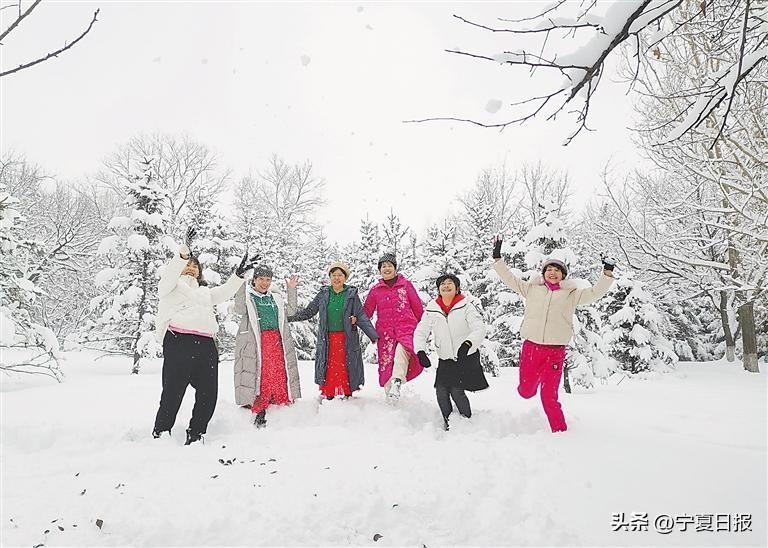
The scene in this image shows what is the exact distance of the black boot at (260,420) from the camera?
5399 millimetres

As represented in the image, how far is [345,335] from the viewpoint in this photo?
250 inches

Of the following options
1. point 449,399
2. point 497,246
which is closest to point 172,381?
point 449,399

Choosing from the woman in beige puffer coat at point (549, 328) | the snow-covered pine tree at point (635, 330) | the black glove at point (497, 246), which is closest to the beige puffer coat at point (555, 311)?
the woman in beige puffer coat at point (549, 328)

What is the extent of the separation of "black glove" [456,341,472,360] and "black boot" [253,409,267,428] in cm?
243

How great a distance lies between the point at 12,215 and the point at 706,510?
1306 cm

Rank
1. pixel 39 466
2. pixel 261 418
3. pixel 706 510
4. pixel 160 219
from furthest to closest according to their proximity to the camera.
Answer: pixel 160 219, pixel 261 418, pixel 39 466, pixel 706 510

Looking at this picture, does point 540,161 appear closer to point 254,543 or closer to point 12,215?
point 12,215

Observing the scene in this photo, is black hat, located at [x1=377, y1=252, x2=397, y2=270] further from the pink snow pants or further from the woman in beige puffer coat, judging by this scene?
the pink snow pants

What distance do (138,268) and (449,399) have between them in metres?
12.8

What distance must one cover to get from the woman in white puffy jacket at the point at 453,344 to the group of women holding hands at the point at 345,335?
1cm

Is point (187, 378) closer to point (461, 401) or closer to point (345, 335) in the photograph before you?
point (345, 335)

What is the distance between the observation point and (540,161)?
31188mm

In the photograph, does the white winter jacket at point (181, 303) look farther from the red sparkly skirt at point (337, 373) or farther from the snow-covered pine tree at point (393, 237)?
the snow-covered pine tree at point (393, 237)

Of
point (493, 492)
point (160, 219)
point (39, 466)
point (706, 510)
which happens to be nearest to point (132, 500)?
point (39, 466)
